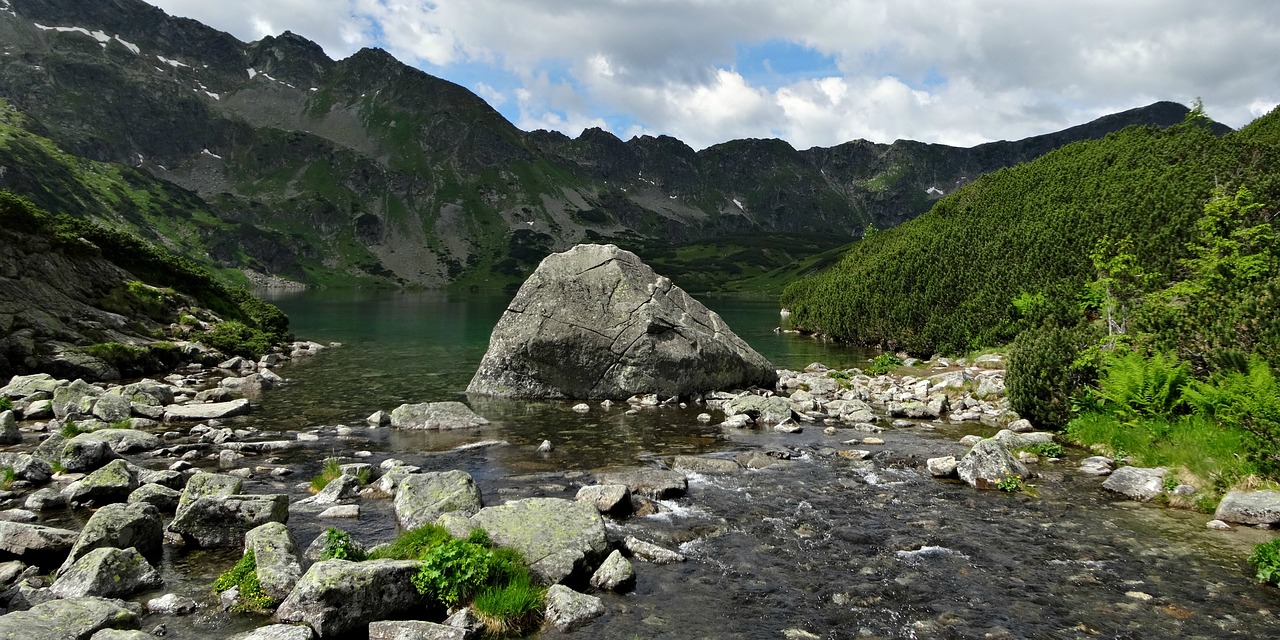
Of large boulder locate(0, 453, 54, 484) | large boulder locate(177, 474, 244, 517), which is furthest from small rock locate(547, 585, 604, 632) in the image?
large boulder locate(0, 453, 54, 484)

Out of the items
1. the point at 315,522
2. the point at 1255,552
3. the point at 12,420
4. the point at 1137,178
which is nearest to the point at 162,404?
the point at 12,420

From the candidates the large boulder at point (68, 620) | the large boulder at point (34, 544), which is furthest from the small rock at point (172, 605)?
the large boulder at point (34, 544)

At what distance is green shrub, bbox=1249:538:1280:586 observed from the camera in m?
10.6

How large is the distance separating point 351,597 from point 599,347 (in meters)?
23.5

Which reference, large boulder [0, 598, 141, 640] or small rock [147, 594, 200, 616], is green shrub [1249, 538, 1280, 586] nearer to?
small rock [147, 594, 200, 616]

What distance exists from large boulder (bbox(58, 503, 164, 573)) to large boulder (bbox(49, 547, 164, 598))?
472mm

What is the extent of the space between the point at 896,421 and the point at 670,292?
14.1m

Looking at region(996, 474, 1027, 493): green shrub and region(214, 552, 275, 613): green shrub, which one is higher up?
region(214, 552, 275, 613): green shrub

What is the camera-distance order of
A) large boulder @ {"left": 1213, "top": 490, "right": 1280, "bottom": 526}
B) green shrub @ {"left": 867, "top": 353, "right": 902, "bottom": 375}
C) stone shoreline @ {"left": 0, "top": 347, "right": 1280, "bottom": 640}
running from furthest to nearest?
green shrub @ {"left": 867, "top": 353, "right": 902, "bottom": 375} → large boulder @ {"left": 1213, "top": 490, "right": 1280, "bottom": 526} → stone shoreline @ {"left": 0, "top": 347, "right": 1280, "bottom": 640}

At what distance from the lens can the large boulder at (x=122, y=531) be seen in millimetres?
11062

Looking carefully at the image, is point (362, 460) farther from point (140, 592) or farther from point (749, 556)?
point (749, 556)

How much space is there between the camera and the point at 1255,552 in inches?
444

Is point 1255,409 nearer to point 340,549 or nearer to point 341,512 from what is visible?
point 340,549

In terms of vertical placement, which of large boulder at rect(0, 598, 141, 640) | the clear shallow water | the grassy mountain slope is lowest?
the clear shallow water
